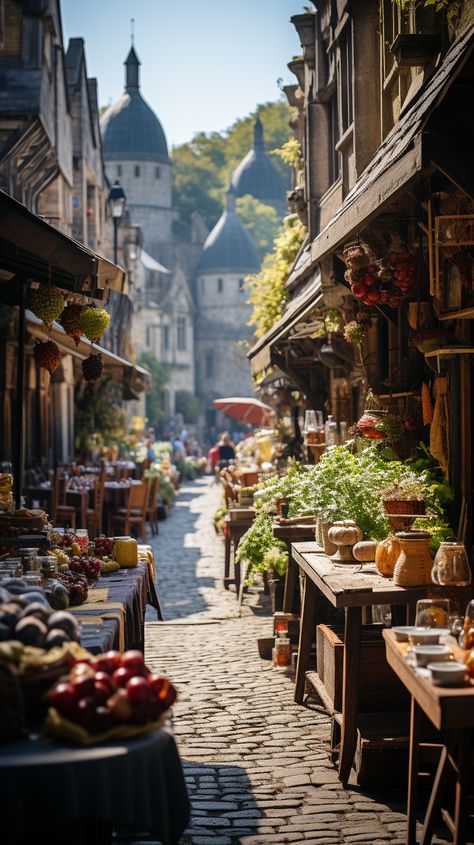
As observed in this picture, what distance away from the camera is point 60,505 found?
17.6 m

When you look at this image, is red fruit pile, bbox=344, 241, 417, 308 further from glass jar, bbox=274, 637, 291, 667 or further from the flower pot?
glass jar, bbox=274, 637, 291, 667

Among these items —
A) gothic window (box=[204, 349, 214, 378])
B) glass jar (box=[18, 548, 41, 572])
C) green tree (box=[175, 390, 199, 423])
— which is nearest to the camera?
glass jar (box=[18, 548, 41, 572])

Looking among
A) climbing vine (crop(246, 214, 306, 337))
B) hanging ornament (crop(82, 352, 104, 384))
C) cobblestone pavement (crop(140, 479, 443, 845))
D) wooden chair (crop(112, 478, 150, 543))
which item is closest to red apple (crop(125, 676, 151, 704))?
cobblestone pavement (crop(140, 479, 443, 845))

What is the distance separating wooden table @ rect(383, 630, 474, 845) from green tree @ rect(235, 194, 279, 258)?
307 ft

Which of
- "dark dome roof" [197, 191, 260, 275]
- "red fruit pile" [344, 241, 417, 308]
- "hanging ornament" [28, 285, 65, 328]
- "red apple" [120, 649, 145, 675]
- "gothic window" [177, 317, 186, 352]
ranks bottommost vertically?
"red apple" [120, 649, 145, 675]

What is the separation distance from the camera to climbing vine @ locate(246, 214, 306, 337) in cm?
1997

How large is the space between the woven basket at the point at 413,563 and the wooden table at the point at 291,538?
3625mm

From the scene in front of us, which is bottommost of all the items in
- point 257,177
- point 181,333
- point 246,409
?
point 246,409

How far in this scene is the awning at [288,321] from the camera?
39.8 feet

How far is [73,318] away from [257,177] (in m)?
93.1

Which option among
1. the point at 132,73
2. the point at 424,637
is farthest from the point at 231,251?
the point at 424,637

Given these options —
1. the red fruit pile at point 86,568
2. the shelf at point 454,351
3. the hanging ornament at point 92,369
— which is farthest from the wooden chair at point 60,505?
the shelf at point 454,351

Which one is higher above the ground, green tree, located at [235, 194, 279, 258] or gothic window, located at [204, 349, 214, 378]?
green tree, located at [235, 194, 279, 258]

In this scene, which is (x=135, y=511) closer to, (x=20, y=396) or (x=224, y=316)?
(x=20, y=396)
